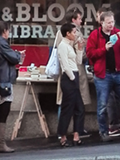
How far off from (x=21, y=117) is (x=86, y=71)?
128cm

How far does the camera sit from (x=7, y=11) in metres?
9.98

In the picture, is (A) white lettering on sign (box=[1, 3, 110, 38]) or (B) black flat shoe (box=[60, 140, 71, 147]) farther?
(A) white lettering on sign (box=[1, 3, 110, 38])

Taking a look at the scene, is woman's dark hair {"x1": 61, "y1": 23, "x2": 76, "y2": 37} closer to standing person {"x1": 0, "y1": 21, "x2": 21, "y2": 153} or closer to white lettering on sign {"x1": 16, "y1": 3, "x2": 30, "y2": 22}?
standing person {"x1": 0, "y1": 21, "x2": 21, "y2": 153}

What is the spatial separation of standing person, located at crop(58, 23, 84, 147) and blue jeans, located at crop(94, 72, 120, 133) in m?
0.31

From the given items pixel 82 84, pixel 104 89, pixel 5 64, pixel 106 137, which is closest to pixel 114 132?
pixel 106 137

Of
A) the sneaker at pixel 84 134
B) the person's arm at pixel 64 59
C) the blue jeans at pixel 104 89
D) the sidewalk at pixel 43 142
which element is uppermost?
the person's arm at pixel 64 59

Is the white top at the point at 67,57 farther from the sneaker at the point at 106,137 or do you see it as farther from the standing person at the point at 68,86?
the sneaker at the point at 106,137

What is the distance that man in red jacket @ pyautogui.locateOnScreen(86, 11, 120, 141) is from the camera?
8.54 metres

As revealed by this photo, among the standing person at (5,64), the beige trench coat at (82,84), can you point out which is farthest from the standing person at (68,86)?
the standing person at (5,64)

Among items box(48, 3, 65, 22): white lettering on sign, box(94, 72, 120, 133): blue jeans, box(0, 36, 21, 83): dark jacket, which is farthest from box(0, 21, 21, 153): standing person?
box(48, 3, 65, 22): white lettering on sign

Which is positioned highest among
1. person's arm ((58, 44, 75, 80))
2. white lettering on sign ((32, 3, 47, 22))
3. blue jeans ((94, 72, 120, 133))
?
white lettering on sign ((32, 3, 47, 22))

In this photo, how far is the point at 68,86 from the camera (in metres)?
8.27

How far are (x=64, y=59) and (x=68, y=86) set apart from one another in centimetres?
40

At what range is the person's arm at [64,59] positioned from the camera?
8.19m
